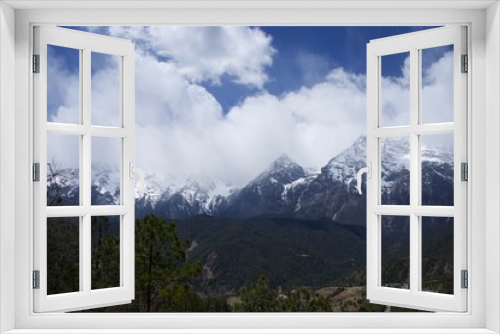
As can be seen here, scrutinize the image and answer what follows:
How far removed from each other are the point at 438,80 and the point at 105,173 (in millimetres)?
4446

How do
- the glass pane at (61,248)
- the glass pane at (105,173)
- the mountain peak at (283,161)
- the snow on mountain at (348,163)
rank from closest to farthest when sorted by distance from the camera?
the glass pane at (61,248) → the glass pane at (105,173) → the snow on mountain at (348,163) → the mountain peak at (283,161)

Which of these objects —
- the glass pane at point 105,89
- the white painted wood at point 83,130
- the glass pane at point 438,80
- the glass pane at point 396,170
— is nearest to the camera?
the white painted wood at point 83,130

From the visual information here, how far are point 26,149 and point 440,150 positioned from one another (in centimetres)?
541

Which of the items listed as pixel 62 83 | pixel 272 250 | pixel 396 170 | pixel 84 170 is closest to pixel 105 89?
pixel 62 83

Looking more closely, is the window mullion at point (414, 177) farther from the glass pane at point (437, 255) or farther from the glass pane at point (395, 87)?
the glass pane at point (437, 255)

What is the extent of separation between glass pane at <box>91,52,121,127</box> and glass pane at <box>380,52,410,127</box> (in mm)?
3579

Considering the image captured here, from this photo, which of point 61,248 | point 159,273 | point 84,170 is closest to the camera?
point 84,170

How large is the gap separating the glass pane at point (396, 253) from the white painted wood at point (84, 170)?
558 centimetres

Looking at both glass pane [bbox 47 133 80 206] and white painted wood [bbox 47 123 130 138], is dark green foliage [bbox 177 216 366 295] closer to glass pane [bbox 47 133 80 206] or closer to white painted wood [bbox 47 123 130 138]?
glass pane [bbox 47 133 80 206]

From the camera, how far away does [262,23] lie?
2527mm

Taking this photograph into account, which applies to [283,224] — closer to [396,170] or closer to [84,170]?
[396,170]

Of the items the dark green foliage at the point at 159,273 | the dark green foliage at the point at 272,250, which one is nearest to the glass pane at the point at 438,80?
the dark green foliage at the point at 272,250

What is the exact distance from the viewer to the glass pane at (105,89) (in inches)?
277

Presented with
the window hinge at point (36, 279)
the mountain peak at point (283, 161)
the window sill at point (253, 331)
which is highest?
the mountain peak at point (283, 161)
